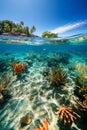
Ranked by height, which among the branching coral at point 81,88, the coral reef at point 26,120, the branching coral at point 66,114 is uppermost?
the branching coral at point 81,88

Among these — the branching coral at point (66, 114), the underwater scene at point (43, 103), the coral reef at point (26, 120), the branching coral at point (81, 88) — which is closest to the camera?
the branching coral at point (66, 114)

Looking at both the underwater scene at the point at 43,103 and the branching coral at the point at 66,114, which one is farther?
the underwater scene at the point at 43,103

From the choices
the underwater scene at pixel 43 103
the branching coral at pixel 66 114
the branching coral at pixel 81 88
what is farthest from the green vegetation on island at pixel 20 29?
the branching coral at pixel 66 114

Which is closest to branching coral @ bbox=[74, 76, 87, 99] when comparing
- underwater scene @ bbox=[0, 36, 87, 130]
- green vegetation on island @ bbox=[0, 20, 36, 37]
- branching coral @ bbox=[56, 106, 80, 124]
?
underwater scene @ bbox=[0, 36, 87, 130]

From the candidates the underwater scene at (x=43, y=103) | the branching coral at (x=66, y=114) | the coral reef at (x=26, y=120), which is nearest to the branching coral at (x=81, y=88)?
the underwater scene at (x=43, y=103)

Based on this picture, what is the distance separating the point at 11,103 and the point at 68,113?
326cm

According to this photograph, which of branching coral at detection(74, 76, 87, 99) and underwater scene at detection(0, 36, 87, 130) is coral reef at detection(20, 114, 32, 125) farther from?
branching coral at detection(74, 76, 87, 99)

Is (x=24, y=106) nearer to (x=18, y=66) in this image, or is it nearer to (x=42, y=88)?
(x=42, y=88)

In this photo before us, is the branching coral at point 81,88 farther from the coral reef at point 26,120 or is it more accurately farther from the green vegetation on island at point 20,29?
the green vegetation on island at point 20,29

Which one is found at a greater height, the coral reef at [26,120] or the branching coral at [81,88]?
the branching coral at [81,88]

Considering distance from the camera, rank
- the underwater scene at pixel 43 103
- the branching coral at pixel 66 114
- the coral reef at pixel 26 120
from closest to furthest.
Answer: the branching coral at pixel 66 114 → the underwater scene at pixel 43 103 → the coral reef at pixel 26 120

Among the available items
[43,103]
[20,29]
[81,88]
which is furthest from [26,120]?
[20,29]

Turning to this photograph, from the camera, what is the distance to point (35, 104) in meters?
6.44

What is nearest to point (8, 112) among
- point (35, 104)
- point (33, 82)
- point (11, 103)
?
point (11, 103)
